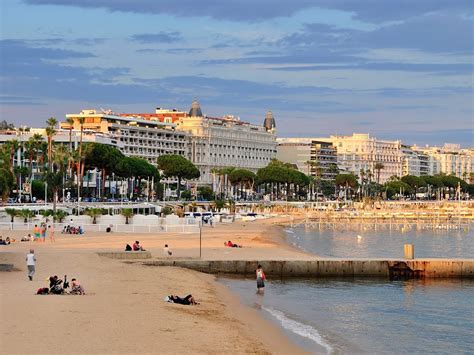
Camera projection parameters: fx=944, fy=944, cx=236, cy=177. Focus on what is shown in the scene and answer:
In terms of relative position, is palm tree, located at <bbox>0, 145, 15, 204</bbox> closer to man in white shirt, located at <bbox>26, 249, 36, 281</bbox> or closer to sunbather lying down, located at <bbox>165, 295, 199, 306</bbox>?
man in white shirt, located at <bbox>26, 249, 36, 281</bbox>

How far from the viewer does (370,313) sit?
35.7 meters

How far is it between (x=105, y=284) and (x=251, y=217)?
98790mm

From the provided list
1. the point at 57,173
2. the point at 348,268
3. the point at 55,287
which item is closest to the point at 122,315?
the point at 55,287

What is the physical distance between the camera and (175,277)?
135 ft

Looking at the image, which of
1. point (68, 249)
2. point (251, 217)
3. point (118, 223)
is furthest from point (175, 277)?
point (251, 217)

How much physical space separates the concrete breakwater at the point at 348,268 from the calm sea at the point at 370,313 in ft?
4.40

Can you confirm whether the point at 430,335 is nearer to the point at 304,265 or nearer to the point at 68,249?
the point at 304,265

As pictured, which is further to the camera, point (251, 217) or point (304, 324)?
point (251, 217)

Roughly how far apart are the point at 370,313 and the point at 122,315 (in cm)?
1212

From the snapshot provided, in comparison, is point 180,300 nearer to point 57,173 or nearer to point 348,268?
point 348,268

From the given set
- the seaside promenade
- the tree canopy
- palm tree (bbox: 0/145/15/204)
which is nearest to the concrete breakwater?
the seaside promenade

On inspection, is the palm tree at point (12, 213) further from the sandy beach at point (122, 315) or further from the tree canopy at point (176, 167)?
the tree canopy at point (176, 167)

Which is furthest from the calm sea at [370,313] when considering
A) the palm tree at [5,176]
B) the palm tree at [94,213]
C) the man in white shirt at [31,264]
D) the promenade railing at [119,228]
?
the palm tree at [5,176]

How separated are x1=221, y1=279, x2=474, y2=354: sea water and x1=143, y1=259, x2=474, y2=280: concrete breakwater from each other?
4.69ft
